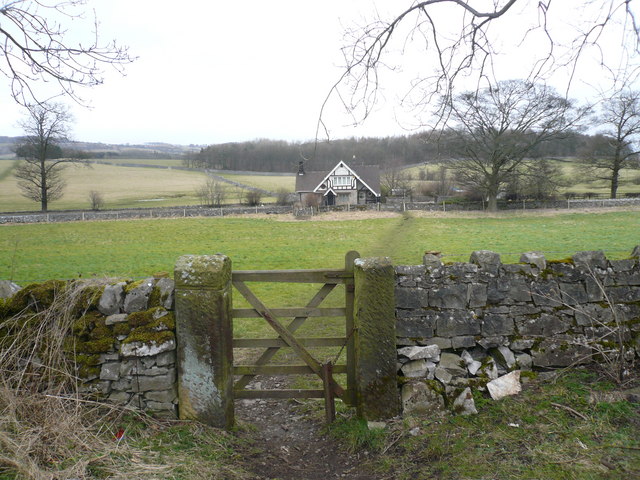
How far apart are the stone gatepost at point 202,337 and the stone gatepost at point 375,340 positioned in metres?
1.47

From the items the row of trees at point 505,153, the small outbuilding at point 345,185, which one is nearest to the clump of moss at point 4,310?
the row of trees at point 505,153

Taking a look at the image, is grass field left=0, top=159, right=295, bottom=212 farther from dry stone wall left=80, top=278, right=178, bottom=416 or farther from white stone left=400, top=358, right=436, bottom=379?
white stone left=400, top=358, right=436, bottom=379

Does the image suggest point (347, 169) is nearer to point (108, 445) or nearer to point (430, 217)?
point (430, 217)

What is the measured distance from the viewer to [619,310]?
18.1 feet

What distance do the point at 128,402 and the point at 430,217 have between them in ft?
123

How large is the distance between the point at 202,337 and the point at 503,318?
3494 millimetres

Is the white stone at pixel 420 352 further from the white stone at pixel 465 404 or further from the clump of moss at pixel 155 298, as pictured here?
the clump of moss at pixel 155 298

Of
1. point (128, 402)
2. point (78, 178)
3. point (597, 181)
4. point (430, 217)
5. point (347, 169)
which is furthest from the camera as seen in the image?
point (78, 178)

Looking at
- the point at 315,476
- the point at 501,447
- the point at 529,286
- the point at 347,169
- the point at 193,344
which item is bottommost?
the point at 315,476

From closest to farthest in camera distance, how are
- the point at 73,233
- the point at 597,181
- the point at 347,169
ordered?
the point at 73,233 < the point at 597,181 < the point at 347,169

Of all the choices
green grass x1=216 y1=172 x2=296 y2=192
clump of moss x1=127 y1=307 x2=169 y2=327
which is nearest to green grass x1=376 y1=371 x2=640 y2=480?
clump of moss x1=127 y1=307 x2=169 y2=327

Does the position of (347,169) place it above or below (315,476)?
above

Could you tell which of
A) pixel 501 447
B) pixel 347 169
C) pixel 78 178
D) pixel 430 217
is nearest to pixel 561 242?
pixel 430 217

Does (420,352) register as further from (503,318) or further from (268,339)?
(268,339)
